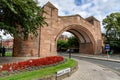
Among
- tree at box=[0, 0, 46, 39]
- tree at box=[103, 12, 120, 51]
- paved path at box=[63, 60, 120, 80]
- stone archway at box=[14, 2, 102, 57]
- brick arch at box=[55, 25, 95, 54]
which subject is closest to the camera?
paved path at box=[63, 60, 120, 80]

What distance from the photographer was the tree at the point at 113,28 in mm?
41688

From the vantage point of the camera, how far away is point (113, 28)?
42.4 metres

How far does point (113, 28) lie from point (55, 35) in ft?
55.0

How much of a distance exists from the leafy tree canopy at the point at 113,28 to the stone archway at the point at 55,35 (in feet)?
8.58

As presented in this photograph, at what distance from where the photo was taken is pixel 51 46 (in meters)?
30.4

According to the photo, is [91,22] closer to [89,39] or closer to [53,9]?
[89,39]

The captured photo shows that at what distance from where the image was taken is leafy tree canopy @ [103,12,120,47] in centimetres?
4169

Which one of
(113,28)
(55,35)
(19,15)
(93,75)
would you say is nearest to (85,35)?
(113,28)

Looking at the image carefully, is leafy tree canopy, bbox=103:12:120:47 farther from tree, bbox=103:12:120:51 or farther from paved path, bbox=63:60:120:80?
paved path, bbox=63:60:120:80

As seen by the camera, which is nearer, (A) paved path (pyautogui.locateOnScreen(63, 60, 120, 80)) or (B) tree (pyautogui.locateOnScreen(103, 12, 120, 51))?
(A) paved path (pyautogui.locateOnScreen(63, 60, 120, 80))

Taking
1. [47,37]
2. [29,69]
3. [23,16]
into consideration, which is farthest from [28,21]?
[47,37]

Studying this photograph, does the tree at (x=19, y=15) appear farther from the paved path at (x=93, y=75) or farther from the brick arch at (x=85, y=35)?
the brick arch at (x=85, y=35)

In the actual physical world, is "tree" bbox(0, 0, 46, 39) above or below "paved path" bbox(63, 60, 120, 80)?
above

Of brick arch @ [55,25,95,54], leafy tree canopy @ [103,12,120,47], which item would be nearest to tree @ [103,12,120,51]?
leafy tree canopy @ [103,12,120,47]
